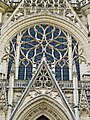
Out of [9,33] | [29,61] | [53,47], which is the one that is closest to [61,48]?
[53,47]

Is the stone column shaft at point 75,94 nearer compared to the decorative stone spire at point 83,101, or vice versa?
the stone column shaft at point 75,94

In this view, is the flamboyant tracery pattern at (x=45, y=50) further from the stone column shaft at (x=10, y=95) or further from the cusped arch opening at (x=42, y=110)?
the cusped arch opening at (x=42, y=110)

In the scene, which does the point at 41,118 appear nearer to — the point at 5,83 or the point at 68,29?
the point at 5,83

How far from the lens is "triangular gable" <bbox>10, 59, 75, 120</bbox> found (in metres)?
15.0

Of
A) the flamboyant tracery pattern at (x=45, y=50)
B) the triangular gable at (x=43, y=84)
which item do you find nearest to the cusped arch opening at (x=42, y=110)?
the triangular gable at (x=43, y=84)

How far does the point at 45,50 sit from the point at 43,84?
11.0 feet

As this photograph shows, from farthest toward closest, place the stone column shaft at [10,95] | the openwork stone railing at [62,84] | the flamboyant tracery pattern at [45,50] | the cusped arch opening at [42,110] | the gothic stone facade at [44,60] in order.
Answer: the flamboyant tracery pattern at [45,50] < the openwork stone railing at [62,84] < the gothic stone facade at [44,60] < the cusped arch opening at [42,110] < the stone column shaft at [10,95]

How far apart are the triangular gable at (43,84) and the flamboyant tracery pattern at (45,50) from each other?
3.12 feet

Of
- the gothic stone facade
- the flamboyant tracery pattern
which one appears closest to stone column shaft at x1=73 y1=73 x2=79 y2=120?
the gothic stone facade

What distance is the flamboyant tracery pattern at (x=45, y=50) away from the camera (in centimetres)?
1755

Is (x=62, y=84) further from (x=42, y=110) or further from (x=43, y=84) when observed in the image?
(x=42, y=110)

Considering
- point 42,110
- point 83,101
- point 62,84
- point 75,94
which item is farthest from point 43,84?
point 83,101

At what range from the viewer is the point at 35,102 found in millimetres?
15188

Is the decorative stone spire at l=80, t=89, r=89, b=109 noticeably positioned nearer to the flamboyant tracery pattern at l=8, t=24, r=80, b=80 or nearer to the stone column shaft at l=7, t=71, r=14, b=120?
the flamboyant tracery pattern at l=8, t=24, r=80, b=80
